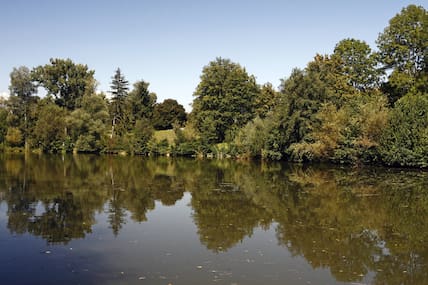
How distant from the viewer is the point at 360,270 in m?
9.71

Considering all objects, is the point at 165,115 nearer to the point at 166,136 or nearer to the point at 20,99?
the point at 166,136

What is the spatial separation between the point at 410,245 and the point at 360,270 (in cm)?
320

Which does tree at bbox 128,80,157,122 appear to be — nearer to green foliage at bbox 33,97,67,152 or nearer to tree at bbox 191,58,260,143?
green foliage at bbox 33,97,67,152

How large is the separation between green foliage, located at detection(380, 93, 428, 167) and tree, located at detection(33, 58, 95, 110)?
48.3 metres

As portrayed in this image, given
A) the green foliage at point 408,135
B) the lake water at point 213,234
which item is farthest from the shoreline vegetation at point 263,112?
the lake water at point 213,234

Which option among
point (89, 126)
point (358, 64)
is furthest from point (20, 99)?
point (358, 64)

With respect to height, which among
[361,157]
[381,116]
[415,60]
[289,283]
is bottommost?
[289,283]

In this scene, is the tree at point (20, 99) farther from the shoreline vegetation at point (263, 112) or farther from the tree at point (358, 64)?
the tree at point (358, 64)

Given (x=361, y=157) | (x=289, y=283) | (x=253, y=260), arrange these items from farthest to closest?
(x=361, y=157) < (x=253, y=260) < (x=289, y=283)

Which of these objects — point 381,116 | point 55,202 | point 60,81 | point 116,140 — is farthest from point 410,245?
point 60,81

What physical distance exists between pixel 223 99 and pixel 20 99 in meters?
31.6

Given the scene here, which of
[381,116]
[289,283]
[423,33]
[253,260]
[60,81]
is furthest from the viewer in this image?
[60,81]

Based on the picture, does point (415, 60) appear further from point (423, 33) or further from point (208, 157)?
point (208, 157)

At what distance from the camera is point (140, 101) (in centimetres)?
6981
